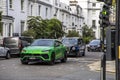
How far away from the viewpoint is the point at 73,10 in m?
87.8

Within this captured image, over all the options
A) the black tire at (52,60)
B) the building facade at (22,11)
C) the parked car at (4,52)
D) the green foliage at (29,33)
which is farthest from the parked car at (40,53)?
the green foliage at (29,33)

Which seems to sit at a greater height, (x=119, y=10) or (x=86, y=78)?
(x=119, y=10)

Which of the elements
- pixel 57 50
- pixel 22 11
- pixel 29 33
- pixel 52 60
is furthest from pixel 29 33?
pixel 52 60

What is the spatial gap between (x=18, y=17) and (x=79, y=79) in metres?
33.0

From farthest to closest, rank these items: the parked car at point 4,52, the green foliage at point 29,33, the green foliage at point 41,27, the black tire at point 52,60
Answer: the green foliage at point 41,27
the green foliage at point 29,33
the parked car at point 4,52
the black tire at point 52,60

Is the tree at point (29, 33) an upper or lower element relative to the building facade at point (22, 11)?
lower

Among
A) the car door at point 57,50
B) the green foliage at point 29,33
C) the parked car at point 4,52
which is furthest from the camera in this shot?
the green foliage at point 29,33

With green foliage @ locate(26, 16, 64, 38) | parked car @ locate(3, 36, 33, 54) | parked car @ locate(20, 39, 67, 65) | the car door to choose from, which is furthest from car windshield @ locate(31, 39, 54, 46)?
green foliage @ locate(26, 16, 64, 38)

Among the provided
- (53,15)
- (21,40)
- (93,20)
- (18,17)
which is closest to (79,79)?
(21,40)

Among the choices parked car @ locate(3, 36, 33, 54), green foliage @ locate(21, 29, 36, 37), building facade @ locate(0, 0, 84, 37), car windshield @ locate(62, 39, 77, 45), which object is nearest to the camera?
parked car @ locate(3, 36, 33, 54)

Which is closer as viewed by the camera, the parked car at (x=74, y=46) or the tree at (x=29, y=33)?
the parked car at (x=74, y=46)

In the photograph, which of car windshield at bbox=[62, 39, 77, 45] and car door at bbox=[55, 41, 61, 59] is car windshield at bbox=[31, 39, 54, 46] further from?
car windshield at bbox=[62, 39, 77, 45]

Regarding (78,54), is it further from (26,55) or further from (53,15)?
(53,15)

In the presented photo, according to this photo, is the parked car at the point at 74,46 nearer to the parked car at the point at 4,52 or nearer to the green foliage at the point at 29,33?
the parked car at the point at 4,52
